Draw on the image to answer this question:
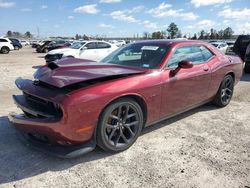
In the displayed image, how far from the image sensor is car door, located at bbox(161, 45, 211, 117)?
429cm

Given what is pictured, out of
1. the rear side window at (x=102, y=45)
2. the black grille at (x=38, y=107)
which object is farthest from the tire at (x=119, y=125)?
the rear side window at (x=102, y=45)

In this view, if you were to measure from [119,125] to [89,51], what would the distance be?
40.6 ft

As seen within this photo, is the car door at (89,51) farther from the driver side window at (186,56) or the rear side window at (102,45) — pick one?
the driver side window at (186,56)

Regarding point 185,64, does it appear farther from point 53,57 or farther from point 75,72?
point 53,57

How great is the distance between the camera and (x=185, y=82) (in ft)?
15.0

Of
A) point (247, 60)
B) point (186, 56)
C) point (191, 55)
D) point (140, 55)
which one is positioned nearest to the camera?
point (140, 55)

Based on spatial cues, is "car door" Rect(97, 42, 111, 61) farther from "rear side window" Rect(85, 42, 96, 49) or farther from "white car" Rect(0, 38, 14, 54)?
"white car" Rect(0, 38, 14, 54)

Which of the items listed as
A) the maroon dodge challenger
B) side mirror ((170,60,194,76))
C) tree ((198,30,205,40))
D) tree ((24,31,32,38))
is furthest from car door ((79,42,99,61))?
tree ((24,31,32,38))

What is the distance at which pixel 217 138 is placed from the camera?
4.34 metres

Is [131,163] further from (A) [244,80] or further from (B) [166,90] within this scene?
(A) [244,80]

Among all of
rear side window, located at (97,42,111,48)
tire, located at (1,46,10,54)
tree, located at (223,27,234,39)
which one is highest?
rear side window, located at (97,42,111,48)

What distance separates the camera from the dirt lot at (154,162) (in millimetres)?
3127

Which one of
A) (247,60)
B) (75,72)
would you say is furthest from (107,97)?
(247,60)

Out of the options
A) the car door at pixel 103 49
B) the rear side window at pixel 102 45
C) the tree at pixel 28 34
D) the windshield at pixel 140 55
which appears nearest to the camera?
the windshield at pixel 140 55
